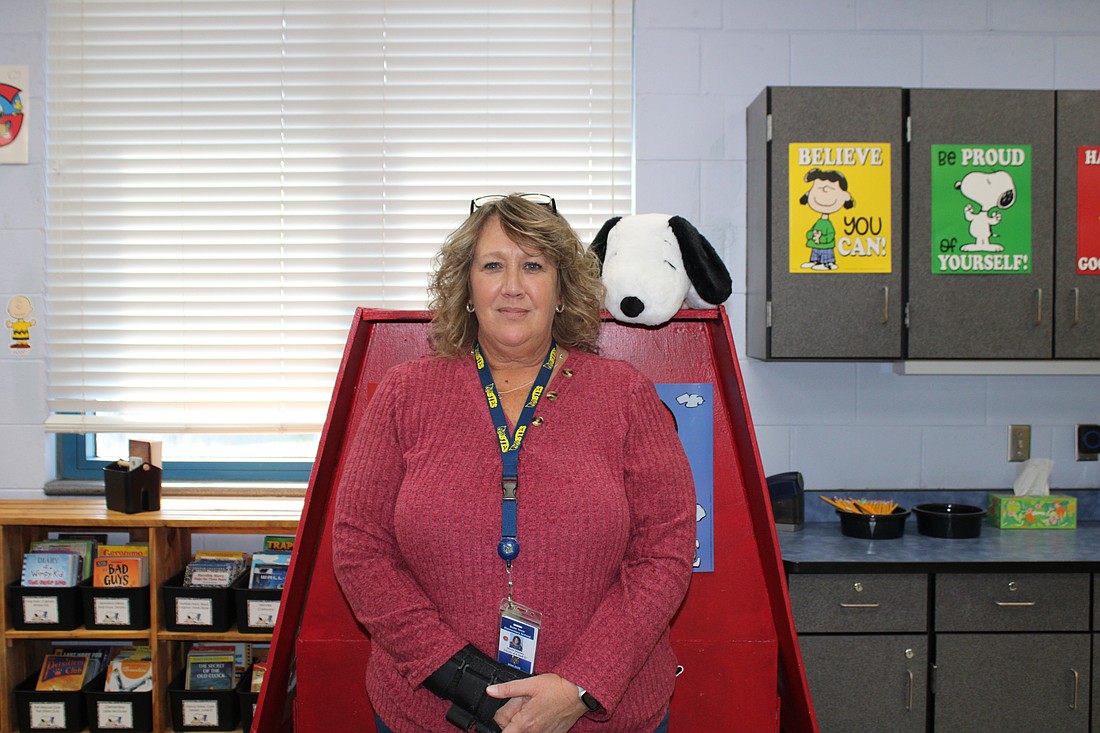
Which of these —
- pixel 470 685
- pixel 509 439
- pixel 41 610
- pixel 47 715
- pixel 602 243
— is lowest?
pixel 47 715

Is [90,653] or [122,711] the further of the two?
[90,653]

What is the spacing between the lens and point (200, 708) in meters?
2.17

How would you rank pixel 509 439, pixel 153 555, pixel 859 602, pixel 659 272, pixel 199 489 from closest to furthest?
pixel 509 439 < pixel 659 272 < pixel 859 602 < pixel 153 555 < pixel 199 489

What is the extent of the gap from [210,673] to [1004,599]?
2.14 m

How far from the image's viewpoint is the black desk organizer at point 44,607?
215 centimetres

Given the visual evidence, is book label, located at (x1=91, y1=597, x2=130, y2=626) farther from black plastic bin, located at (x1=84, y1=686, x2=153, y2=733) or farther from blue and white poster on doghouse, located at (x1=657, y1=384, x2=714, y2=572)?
blue and white poster on doghouse, located at (x1=657, y1=384, x2=714, y2=572)

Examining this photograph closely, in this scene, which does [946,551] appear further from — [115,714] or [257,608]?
[115,714]

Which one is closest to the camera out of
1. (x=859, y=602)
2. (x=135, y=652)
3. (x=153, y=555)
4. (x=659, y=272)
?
(x=659, y=272)

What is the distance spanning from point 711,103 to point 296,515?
5.86 ft

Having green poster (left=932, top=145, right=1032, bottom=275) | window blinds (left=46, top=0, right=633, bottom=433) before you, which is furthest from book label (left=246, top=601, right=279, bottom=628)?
green poster (left=932, top=145, right=1032, bottom=275)

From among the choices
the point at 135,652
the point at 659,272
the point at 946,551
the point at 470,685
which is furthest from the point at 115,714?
the point at 946,551

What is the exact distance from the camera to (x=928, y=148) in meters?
2.22

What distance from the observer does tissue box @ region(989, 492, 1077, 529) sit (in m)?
2.38

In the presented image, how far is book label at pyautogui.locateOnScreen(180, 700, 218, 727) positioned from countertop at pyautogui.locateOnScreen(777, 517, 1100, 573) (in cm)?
161
